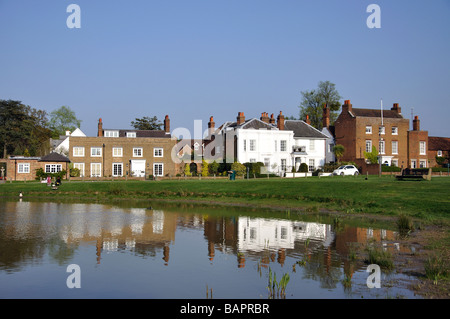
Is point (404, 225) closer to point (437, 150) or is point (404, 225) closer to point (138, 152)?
point (138, 152)

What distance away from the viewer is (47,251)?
15.4 m

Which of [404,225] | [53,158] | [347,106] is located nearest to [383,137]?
[347,106]

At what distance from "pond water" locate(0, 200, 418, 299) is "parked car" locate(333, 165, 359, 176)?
1237 inches

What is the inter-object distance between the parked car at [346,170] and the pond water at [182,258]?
1237 inches

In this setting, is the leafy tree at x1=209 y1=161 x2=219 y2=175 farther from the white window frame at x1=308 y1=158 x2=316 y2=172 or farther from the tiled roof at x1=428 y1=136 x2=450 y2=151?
the tiled roof at x1=428 y1=136 x2=450 y2=151

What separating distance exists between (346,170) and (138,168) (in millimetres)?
30921

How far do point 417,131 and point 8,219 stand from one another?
60.5 metres

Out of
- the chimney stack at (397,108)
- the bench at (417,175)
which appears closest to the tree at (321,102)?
the chimney stack at (397,108)

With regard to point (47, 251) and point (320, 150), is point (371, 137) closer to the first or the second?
point (320, 150)

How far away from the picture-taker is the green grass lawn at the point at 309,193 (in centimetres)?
2569

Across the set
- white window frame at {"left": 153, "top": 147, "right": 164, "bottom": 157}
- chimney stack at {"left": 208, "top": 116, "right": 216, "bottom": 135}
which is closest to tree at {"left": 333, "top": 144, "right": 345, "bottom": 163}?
chimney stack at {"left": 208, "top": 116, "right": 216, "bottom": 135}

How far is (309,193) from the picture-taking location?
3297 centimetres

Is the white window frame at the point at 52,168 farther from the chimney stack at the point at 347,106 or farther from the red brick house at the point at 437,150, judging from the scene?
the red brick house at the point at 437,150

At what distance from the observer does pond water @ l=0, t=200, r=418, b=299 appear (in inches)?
432
